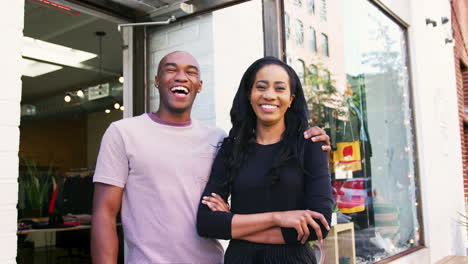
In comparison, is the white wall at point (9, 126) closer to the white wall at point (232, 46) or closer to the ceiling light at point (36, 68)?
the white wall at point (232, 46)

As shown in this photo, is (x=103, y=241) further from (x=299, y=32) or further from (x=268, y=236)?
(x=299, y=32)

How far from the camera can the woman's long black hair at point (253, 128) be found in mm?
1718

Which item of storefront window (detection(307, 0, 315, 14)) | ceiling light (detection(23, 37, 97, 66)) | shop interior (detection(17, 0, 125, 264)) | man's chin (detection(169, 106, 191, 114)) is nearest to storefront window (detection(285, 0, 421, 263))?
storefront window (detection(307, 0, 315, 14))

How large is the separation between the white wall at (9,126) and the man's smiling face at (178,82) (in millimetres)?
627

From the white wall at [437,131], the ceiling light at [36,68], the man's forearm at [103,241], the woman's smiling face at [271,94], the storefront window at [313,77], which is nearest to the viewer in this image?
the man's forearm at [103,241]

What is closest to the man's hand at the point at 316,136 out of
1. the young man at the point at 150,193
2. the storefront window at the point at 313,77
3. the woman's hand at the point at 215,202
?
the young man at the point at 150,193

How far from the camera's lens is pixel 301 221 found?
1554 millimetres

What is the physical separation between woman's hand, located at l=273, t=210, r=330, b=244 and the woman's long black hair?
141mm

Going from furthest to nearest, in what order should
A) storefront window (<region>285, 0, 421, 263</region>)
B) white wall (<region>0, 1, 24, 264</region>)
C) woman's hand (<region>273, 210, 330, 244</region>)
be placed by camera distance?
storefront window (<region>285, 0, 421, 263</region>)
white wall (<region>0, 1, 24, 264</region>)
woman's hand (<region>273, 210, 330, 244</region>)

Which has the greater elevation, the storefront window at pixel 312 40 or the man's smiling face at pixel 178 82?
the storefront window at pixel 312 40

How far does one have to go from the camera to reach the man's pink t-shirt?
1.71m

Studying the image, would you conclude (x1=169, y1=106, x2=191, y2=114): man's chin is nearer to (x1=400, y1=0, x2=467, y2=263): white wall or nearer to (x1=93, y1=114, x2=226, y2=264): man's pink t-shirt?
(x1=93, y1=114, x2=226, y2=264): man's pink t-shirt

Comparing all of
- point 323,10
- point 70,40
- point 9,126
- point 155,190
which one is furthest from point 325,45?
point 70,40

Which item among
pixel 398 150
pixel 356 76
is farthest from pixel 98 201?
pixel 398 150
